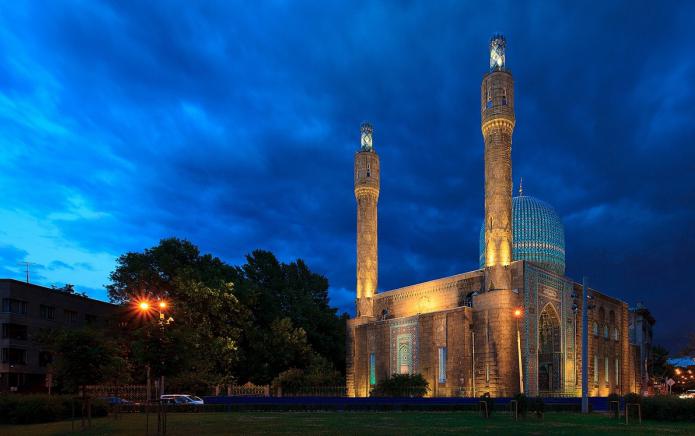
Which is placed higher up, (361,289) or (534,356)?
(361,289)

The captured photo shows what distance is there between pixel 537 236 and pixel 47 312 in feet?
146

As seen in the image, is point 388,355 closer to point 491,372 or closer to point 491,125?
point 491,372

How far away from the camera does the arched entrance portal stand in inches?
1730

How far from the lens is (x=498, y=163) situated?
43438 millimetres

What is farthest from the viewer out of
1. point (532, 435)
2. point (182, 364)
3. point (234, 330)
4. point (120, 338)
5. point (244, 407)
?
point (234, 330)

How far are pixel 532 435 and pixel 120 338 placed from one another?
108 feet

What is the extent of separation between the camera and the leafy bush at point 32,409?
76.8ft

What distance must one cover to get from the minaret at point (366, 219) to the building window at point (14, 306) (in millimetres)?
29128

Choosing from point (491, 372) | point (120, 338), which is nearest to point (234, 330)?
point (120, 338)

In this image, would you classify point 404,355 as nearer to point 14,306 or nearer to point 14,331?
point 14,331

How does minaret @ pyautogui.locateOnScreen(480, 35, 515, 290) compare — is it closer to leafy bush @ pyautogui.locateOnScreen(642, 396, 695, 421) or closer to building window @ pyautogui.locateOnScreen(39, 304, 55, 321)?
leafy bush @ pyautogui.locateOnScreen(642, 396, 695, 421)

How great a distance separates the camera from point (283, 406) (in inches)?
1284

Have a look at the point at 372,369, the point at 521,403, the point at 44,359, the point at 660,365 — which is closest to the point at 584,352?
the point at 521,403

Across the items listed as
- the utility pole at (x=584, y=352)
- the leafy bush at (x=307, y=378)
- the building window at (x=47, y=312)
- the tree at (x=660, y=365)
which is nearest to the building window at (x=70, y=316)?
the building window at (x=47, y=312)
